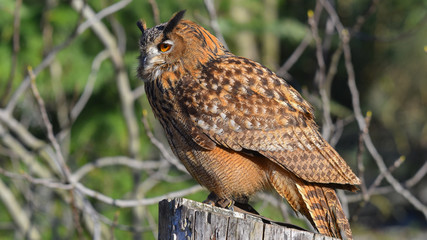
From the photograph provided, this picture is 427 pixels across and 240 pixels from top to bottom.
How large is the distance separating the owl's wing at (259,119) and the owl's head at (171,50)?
11 centimetres

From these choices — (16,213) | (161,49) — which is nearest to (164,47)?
(161,49)

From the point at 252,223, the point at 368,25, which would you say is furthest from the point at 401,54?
the point at 252,223

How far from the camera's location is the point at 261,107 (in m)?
3.44

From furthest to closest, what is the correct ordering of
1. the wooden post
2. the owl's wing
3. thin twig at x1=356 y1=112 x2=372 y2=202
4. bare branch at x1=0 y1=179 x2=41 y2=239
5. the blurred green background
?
the blurred green background, bare branch at x1=0 y1=179 x2=41 y2=239, thin twig at x1=356 y1=112 x2=372 y2=202, the owl's wing, the wooden post

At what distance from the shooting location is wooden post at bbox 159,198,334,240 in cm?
236

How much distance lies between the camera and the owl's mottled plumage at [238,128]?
3.31 m

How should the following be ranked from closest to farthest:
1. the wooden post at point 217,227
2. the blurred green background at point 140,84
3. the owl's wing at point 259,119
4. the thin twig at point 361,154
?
1. the wooden post at point 217,227
2. the owl's wing at point 259,119
3. the thin twig at point 361,154
4. the blurred green background at point 140,84

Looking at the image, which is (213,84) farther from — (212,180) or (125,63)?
(125,63)

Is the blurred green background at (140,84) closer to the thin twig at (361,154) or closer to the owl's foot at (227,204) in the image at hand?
the thin twig at (361,154)

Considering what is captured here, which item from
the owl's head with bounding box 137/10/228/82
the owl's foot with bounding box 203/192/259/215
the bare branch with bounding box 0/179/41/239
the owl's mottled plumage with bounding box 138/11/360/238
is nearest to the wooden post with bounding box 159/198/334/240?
the owl's mottled plumage with bounding box 138/11/360/238

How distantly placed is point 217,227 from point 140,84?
4.89 meters

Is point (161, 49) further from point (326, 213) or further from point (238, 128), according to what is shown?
point (326, 213)

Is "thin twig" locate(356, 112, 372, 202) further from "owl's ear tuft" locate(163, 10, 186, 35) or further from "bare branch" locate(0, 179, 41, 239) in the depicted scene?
"bare branch" locate(0, 179, 41, 239)

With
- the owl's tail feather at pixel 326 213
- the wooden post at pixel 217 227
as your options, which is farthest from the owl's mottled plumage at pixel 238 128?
the wooden post at pixel 217 227
